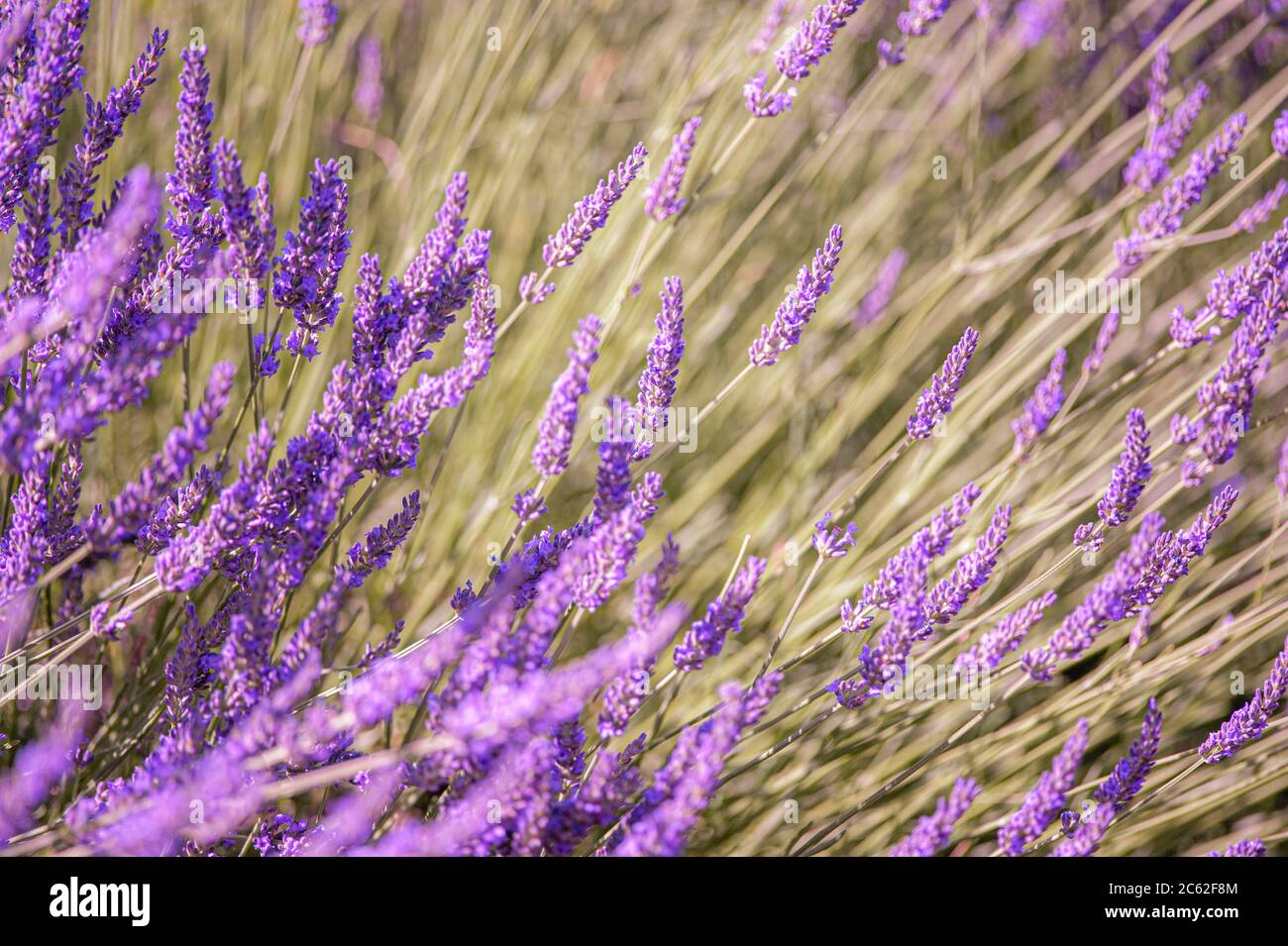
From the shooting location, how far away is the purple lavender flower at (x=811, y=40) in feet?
3.51

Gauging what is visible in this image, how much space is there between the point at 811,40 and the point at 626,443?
548 millimetres

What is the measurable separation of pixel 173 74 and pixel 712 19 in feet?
3.95

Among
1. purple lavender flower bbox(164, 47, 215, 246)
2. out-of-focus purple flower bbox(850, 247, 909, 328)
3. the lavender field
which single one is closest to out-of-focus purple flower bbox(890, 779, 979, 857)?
the lavender field

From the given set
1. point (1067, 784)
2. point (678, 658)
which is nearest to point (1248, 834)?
point (1067, 784)

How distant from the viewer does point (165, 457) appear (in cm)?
74

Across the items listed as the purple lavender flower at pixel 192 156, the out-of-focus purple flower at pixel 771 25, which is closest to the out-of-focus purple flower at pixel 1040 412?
the out-of-focus purple flower at pixel 771 25

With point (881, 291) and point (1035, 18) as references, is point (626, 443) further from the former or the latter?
point (1035, 18)

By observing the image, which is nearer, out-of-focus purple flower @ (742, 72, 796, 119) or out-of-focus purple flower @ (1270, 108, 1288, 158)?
out-of-focus purple flower @ (742, 72, 796, 119)

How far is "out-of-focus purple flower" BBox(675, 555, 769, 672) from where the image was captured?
0.89m

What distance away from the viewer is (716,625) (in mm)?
910

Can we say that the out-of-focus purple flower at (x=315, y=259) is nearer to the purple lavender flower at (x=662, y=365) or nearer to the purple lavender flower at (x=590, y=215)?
the purple lavender flower at (x=590, y=215)

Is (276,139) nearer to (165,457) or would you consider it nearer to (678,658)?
(165,457)

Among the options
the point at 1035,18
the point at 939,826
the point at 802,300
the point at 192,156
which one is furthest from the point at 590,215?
the point at 1035,18

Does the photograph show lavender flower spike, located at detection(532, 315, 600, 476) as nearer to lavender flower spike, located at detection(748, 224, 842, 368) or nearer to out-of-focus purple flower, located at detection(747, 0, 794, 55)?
lavender flower spike, located at detection(748, 224, 842, 368)
